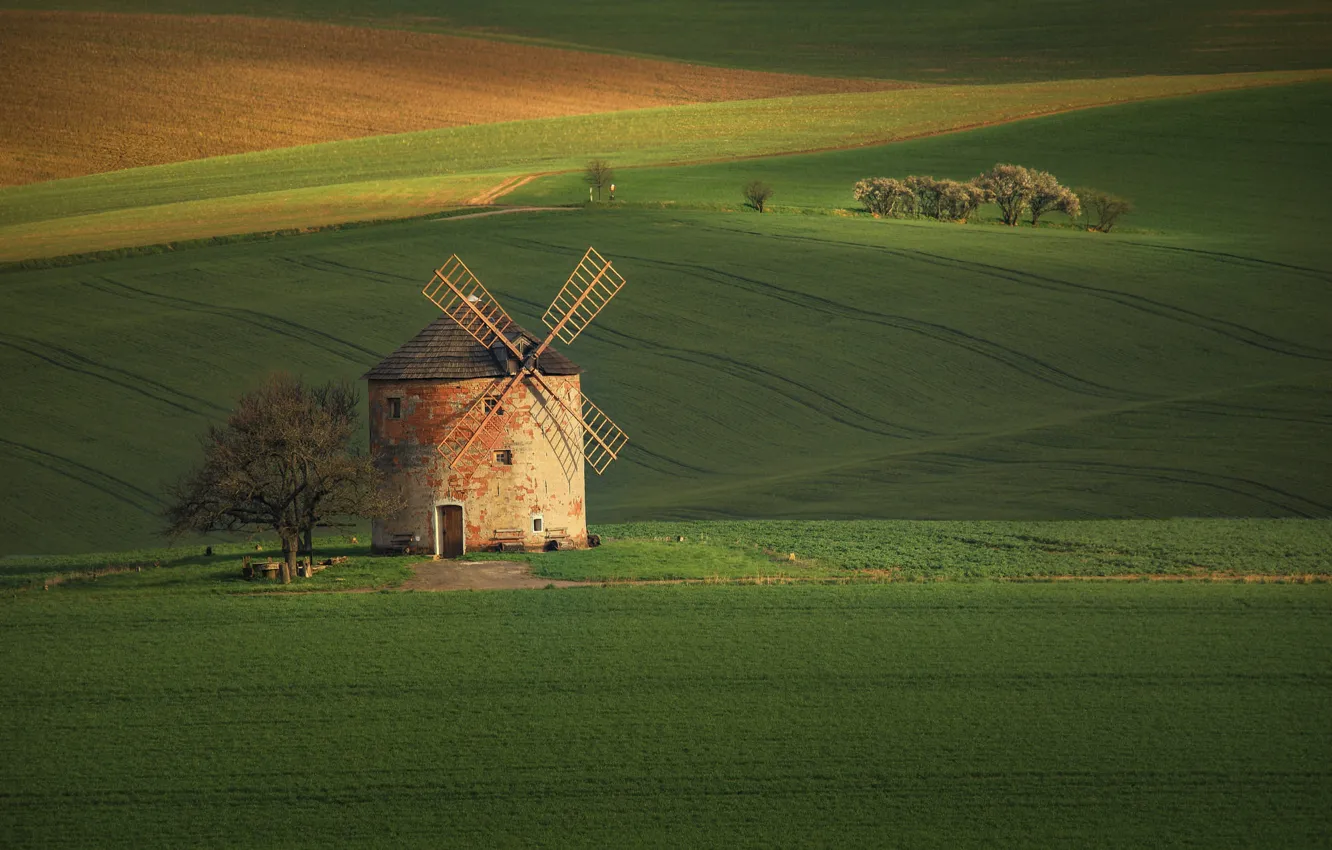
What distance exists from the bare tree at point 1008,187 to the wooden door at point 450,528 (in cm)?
5240

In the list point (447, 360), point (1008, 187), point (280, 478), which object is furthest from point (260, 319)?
point (1008, 187)

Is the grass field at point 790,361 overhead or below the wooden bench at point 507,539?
overhead

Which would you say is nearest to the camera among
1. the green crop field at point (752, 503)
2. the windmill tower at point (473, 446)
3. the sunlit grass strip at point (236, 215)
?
the green crop field at point (752, 503)

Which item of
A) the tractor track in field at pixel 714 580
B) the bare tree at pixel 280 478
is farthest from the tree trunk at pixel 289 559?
the tractor track in field at pixel 714 580

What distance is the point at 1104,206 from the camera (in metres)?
88.3

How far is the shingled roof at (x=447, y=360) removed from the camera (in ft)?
147

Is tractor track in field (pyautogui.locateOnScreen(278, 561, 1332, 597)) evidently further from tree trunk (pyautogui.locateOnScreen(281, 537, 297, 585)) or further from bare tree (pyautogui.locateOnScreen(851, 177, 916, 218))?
bare tree (pyautogui.locateOnScreen(851, 177, 916, 218))

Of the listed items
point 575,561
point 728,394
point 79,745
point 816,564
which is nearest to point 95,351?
point 728,394

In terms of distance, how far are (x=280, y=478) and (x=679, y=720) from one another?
17750mm

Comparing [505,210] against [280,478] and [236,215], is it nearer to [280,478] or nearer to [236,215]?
[236,215]

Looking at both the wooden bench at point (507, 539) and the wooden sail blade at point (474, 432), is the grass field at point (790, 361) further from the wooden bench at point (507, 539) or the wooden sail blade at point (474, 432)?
the wooden sail blade at point (474, 432)

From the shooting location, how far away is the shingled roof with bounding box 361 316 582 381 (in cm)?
4491

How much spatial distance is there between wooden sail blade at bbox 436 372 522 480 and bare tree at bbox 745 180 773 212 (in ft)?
148

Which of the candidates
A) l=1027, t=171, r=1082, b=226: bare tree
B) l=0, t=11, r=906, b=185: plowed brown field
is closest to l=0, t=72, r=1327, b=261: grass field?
l=0, t=11, r=906, b=185: plowed brown field
